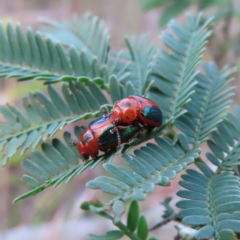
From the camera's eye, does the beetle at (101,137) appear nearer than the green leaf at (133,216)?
No

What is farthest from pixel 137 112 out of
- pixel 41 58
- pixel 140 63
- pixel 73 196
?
pixel 73 196

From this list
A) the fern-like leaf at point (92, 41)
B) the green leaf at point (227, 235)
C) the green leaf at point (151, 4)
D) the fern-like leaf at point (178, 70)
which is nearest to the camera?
the green leaf at point (227, 235)

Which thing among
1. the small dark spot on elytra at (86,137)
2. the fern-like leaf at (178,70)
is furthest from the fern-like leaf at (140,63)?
the small dark spot on elytra at (86,137)

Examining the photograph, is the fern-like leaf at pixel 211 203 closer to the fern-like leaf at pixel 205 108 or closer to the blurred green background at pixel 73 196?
the fern-like leaf at pixel 205 108

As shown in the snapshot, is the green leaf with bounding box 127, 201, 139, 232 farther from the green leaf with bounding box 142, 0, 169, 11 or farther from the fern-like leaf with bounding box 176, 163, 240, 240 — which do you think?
the green leaf with bounding box 142, 0, 169, 11

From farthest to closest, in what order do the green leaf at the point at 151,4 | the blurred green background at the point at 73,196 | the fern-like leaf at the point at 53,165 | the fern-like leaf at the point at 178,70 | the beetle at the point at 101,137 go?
the blurred green background at the point at 73,196, the green leaf at the point at 151,4, the fern-like leaf at the point at 178,70, the beetle at the point at 101,137, the fern-like leaf at the point at 53,165

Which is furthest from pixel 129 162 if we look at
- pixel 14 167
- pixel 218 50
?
pixel 14 167

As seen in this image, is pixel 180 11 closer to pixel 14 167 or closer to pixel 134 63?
pixel 134 63

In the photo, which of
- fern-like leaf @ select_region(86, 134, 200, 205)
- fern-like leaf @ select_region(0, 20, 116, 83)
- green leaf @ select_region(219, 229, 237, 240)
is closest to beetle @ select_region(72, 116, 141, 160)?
fern-like leaf @ select_region(86, 134, 200, 205)
